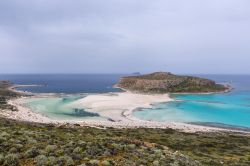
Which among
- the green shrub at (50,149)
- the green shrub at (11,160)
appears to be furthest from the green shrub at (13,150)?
the green shrub at (50,149)

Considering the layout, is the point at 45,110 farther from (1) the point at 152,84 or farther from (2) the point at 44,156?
(1) the point at 152,84

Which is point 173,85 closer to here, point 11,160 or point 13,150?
point 13,150

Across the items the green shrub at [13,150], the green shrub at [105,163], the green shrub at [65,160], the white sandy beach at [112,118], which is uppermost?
the green shrub at [13,150]

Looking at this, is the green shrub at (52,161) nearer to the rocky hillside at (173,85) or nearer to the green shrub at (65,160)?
the green shrub at (65,160)

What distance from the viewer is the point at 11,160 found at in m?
17.7

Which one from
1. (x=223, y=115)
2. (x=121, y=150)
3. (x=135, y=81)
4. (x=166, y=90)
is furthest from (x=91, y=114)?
(x=135, y=81)

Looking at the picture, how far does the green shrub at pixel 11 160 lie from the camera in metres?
17.4

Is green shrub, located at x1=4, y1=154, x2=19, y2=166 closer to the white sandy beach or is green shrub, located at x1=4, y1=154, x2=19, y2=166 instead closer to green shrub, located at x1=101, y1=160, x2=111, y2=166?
green shrub, located at x1=101, y1=160, x2=111, y2=166

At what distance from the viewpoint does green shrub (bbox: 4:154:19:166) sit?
1742cm

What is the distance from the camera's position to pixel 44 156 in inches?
721

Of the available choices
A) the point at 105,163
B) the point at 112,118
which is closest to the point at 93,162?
the point at 105,163

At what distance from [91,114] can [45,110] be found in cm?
1733

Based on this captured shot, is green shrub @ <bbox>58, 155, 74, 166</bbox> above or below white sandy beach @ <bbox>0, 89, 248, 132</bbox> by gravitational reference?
above

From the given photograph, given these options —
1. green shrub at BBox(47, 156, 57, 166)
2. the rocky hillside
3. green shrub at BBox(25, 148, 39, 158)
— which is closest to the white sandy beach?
green shrub at BBox(25, 148, 39, 158)
